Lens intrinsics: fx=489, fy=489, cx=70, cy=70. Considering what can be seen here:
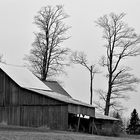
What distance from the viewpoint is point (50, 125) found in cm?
4700

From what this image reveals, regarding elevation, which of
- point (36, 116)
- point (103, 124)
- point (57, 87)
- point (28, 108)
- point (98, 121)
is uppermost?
point (57, 87)

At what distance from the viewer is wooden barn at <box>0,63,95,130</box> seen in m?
46.7

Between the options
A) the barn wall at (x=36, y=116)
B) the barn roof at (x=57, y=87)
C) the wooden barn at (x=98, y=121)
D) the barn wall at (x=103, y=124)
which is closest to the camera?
the barn wall at (x=36, y=116)

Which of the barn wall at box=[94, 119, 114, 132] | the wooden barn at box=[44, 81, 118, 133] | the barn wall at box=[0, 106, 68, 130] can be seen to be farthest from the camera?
the barn wall at box=[94, 119, 114, 132]

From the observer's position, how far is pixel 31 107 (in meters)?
48.3

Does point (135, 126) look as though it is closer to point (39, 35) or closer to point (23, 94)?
point (39, 35)

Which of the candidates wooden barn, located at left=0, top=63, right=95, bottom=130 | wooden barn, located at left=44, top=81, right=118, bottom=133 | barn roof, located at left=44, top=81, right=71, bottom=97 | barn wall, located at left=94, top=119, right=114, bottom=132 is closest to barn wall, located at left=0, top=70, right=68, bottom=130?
wooden barn, located at left=0, top=63, right=95, bottom=130

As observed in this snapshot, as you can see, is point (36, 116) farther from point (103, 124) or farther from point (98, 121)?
point (103, 124)

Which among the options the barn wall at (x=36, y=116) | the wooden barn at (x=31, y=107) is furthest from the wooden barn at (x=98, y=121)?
the barn wall at (x=36, y=116)

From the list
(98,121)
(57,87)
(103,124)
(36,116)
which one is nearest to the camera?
(36,116)

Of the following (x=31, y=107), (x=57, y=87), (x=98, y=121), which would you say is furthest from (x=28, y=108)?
(x=57, y=87)

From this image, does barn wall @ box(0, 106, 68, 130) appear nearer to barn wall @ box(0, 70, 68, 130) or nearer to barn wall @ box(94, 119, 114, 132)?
barn wall @ box(0, 70, 68, 130)

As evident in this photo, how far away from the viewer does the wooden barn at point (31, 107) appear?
46656 mm

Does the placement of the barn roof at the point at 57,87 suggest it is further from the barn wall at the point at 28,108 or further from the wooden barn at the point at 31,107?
the barn wall at the point at 28,108
